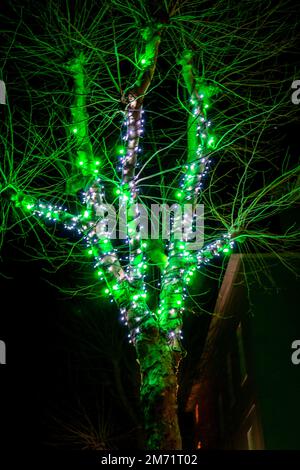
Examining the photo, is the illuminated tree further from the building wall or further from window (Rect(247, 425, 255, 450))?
window (Rect(247, 425, 255, 450))

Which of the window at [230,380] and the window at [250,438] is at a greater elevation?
the window at [230,380]

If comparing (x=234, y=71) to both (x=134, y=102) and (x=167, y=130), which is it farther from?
(x=134, y=102)

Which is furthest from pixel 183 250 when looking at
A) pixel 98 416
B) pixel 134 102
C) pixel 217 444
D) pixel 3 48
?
pixel 217 444

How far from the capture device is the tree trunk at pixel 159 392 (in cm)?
606

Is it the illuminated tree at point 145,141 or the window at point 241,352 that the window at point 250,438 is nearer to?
the window at point 241,352

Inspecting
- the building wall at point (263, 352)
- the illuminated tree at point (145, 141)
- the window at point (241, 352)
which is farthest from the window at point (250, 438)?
the illuminated tree at point (145, 141)

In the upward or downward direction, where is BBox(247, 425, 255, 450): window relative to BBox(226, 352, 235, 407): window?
downward

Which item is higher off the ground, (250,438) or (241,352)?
(241,352)

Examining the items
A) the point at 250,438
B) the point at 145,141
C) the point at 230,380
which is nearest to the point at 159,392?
the point at 145,141

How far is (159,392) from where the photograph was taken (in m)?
6.33

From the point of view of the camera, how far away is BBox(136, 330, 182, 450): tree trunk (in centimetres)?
606

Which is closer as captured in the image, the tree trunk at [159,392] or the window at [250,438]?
the tree trunk at [159,392]

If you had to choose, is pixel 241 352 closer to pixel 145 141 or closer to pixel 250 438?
pixel 250 438

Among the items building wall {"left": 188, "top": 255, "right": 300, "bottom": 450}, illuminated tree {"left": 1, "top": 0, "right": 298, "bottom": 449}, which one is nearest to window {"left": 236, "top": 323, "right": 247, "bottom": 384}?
building wall {"left": 188, "top": 255, "right": 300, "bottom": 450}
